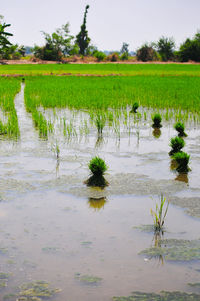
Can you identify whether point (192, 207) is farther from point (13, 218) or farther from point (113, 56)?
point (113, 56)

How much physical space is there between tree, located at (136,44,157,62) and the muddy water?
1884 inches

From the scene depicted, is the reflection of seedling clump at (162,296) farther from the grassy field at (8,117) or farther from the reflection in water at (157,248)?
the grassy field at (8,117)

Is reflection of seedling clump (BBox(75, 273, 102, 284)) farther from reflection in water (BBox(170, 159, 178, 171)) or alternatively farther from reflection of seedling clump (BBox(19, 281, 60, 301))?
reflection in water (BBox(170, 159, 178, 171))

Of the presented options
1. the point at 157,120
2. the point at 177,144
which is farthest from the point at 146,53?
the point at 177,144

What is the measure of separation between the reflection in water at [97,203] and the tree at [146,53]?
165ft

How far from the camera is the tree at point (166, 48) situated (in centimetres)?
5609

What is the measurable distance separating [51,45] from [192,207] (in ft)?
167

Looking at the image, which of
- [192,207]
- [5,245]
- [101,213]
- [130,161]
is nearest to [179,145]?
[130,161]

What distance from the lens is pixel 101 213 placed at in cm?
382

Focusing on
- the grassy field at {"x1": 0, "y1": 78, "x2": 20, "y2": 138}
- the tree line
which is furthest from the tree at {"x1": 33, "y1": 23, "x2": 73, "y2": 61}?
the grassy field at {"x1": 0, "y1": 78, "x2": 20, "y2": 138}

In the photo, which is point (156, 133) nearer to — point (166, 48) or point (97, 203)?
point (97, 203)

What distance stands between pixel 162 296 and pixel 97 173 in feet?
8.10

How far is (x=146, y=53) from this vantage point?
52.5m

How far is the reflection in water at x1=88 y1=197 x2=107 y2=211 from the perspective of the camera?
13.0 feet
